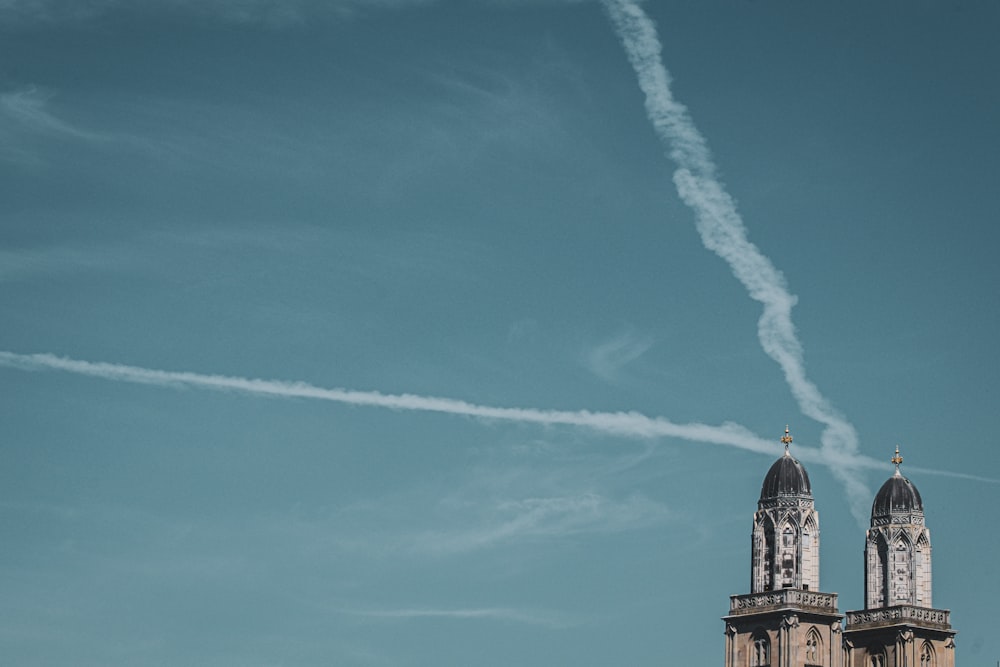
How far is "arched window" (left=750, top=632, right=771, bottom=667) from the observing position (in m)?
185

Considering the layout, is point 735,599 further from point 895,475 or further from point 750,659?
point 895,475

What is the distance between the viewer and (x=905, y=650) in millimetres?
184000

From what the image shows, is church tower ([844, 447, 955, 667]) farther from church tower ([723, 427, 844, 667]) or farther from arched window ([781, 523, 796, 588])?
arched window ([781, 523, 796, 588])

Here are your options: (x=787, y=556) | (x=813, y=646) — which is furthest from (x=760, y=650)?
(x=787, y=556)

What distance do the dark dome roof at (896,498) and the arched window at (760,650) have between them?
14.6 metres

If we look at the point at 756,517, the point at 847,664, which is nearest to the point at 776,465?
the point at 756,517

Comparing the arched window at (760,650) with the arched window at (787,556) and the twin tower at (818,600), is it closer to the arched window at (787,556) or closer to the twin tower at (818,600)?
the twin tower at (818,600)

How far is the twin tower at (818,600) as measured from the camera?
604 feet

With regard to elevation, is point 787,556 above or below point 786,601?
above

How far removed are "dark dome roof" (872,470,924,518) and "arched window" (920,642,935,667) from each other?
36.6ft

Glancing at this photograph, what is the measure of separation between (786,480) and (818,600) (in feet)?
33.1

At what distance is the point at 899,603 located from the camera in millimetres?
186125

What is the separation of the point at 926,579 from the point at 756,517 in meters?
14.6

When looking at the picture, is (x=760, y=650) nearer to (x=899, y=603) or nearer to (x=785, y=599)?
(x=785, y=599)
